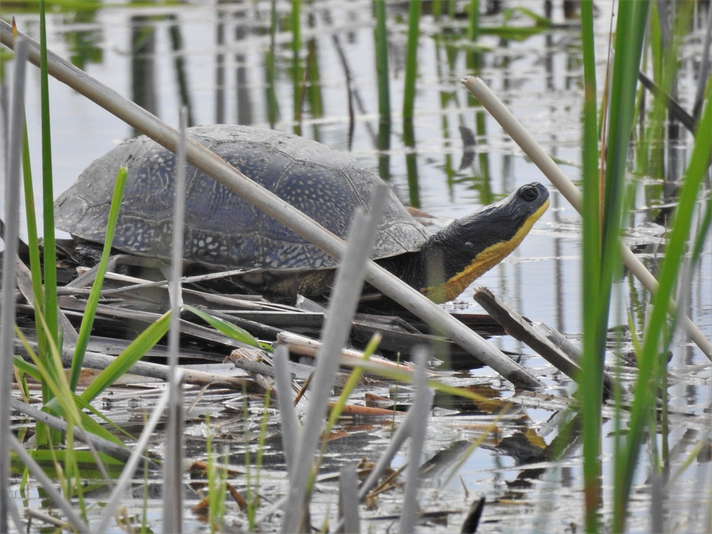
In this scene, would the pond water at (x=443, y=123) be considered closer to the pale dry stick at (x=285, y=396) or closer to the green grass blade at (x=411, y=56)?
the green grass blade at (x=411, y=56)

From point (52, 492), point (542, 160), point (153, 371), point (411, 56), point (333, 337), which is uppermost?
point (411, 56)

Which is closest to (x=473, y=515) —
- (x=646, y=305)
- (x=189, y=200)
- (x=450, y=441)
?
(x=450, y=441)

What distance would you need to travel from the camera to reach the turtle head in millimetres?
3520

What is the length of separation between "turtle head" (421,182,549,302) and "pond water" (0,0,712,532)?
0.31 ft

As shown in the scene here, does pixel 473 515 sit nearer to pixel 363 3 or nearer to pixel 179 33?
pixel 179 33

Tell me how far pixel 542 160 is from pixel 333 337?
110cm

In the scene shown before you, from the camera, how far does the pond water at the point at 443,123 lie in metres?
1.93

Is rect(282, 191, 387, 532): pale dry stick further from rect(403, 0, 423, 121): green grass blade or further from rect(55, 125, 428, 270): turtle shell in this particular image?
rect(403, 0, 423, 121): green grass blade

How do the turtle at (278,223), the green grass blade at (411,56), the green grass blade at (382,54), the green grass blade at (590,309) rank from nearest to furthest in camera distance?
the green grass blade at (590,309) < the turtle at (278,223) < the green grass blade at (411,56) < the green grass blade at (382,54)

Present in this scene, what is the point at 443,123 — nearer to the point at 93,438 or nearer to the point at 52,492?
the point at 93,438

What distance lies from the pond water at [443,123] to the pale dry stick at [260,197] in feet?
0.60

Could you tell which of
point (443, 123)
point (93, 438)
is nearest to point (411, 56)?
point (443, 123)

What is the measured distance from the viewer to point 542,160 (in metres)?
2.23

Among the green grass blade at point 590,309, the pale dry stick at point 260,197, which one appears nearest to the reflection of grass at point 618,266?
the green grass blade at point 590,309
